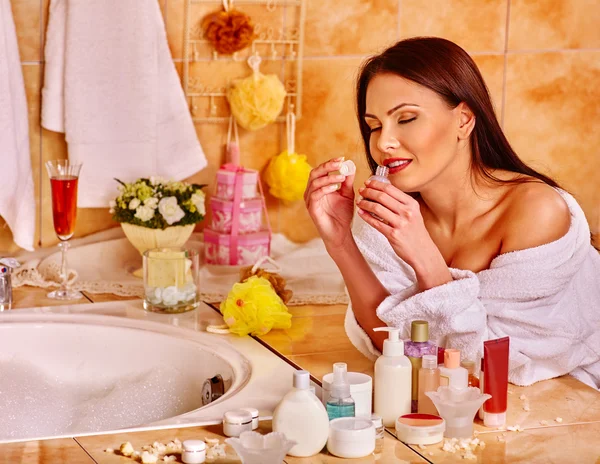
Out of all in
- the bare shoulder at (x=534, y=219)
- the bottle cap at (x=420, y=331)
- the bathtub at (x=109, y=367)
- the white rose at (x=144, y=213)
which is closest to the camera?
the bottle cap at (x=420, y=331)

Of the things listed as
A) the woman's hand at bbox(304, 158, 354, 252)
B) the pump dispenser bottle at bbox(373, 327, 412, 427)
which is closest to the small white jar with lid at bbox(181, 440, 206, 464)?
the pump dispenser bottle at bbox(373, 327, 412, 427)

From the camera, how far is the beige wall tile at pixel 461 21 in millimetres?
3078

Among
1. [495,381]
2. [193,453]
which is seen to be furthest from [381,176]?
[193,453]

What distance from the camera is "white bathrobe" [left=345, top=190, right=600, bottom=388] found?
72.1 inches

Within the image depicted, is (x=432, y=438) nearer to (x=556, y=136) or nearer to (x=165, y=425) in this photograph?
(x=165, y=425)

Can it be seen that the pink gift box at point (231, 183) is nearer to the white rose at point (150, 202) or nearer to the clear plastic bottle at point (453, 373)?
the white rose at point (150, 202)

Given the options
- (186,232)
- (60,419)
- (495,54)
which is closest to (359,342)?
(60,419)

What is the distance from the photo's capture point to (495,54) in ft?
10.4

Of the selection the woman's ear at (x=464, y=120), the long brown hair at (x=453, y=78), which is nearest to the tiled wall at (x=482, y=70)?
the long brown hair at (x=453, y=78)

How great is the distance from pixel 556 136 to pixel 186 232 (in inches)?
50.6

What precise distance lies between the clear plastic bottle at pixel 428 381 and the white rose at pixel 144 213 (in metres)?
1.14

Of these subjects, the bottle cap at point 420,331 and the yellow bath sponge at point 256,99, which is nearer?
the bottle cap at point 420,331

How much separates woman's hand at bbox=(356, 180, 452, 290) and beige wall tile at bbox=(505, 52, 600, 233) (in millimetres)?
1450

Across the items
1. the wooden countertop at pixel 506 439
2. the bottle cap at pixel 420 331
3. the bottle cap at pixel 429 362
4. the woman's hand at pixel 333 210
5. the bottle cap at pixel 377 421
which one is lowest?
the wooden countertop at pixel 506 439
